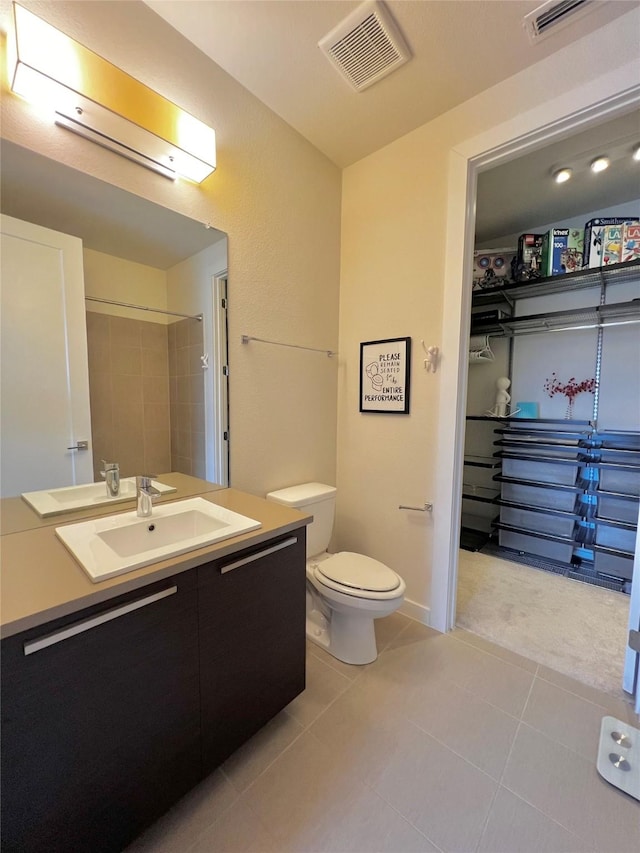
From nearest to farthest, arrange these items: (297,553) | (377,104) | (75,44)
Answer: (75,44)
(297,553)
(377,104)

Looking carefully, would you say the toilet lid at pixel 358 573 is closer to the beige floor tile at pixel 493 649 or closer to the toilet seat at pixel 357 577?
the toilet seat at pixel 357 577

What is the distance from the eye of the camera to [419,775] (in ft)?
3.76

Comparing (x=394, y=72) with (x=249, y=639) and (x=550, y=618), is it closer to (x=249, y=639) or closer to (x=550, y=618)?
(x=249, y=639)

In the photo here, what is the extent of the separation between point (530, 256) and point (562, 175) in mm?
551

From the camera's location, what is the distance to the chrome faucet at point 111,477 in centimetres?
130

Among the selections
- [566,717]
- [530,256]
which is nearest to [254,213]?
[530,256]

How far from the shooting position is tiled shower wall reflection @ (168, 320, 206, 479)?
1.48 m

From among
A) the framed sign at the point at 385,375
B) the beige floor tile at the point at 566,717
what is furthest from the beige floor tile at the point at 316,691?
the framed sign at the point at 385,375

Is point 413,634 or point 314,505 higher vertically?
point 314,505

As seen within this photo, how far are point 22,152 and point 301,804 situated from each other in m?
2.24

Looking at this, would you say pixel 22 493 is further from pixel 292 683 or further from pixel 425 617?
pixel 425 617

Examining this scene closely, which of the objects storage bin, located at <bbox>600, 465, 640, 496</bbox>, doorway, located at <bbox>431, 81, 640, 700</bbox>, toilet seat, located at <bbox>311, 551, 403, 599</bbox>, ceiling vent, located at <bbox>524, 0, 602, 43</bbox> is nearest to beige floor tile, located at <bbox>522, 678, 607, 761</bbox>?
Result: doorway, located at <bbox>431, 81, 640, 700</bbox>

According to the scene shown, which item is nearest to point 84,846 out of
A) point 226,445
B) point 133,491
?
point 133,491

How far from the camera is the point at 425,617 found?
1.94 meters
